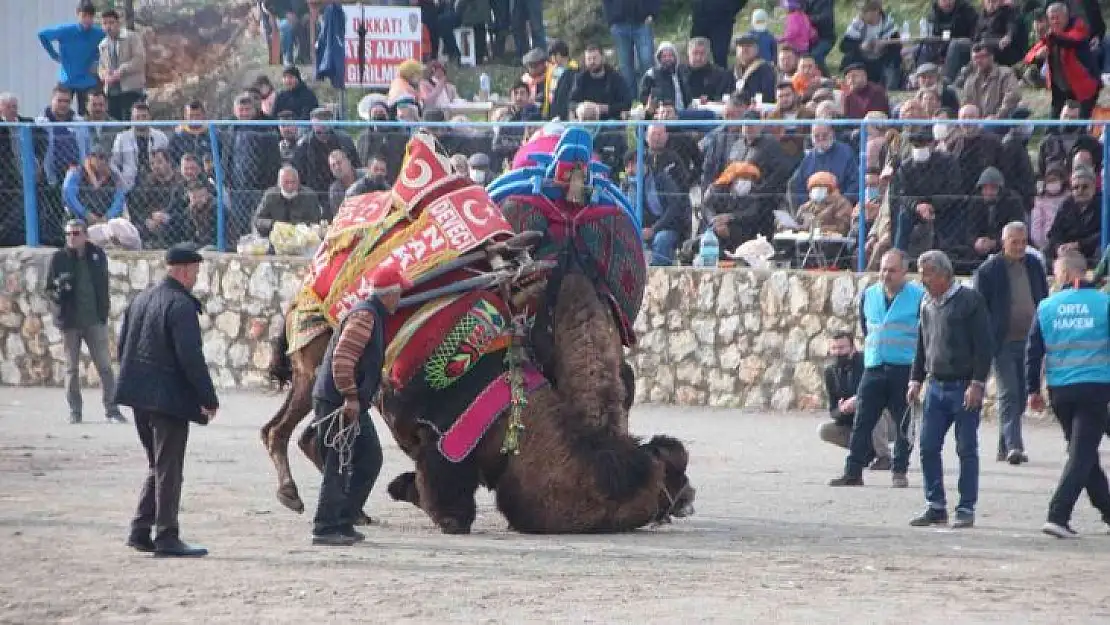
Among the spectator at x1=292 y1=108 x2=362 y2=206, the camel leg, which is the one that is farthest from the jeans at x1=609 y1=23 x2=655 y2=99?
the camel leg

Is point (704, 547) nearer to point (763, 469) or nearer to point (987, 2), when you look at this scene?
point (763, 469)

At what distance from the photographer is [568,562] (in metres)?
9.59

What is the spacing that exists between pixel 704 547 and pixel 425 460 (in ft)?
5.34

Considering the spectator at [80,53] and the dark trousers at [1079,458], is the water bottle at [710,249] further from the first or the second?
the spectator at [80,53]

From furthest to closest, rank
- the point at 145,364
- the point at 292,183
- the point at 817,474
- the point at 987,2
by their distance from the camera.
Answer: the point at 987,2
the point at 292,183
the point at 817,474
the point at 145,364

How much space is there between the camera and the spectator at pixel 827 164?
1678cm

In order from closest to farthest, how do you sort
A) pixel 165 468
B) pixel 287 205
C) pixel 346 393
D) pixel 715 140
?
pixel 165 468 < pixel 346 393 < pixel 715 140 < pixel 287 205

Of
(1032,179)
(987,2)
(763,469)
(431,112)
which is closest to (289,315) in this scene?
(763,469)

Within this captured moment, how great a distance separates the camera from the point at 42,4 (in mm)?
25812

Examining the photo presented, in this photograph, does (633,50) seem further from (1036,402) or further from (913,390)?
(1036,402)

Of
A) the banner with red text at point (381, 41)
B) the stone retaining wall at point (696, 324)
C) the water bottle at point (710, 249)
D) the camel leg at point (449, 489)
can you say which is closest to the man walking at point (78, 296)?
the stone retaining wall at point (696, 324)

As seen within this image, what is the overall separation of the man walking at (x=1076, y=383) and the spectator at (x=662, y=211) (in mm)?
6331

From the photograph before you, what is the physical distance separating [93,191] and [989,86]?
8.84m

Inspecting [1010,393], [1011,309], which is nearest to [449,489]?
[1010,393]
